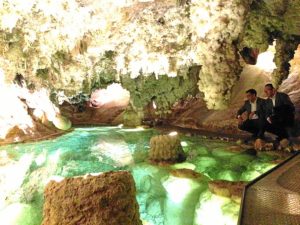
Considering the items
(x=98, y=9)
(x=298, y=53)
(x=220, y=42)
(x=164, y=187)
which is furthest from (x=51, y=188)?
(x=298, y=53)

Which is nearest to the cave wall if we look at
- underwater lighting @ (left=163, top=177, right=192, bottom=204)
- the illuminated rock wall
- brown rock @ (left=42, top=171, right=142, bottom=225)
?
the illuminated rock wall

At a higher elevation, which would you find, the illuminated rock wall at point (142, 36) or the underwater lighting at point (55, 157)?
the illuminated rock wall at point (142, 36)

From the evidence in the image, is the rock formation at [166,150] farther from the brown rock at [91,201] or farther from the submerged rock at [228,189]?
the brown rock at [91,201]

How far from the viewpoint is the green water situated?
16.0ft

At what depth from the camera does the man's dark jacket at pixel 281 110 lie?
625 centimetres

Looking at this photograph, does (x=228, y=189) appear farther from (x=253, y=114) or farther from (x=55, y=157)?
(x=55, y=157)

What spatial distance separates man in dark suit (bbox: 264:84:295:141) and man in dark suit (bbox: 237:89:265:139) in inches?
5.7

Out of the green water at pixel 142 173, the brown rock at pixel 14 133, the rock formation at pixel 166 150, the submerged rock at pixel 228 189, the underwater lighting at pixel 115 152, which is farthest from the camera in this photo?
the brown rock at pixel 14 133

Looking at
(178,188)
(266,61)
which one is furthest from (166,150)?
(266,61)

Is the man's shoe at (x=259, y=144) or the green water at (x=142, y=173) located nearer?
the green water at (x=142, y=173)

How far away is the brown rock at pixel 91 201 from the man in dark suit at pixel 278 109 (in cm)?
420

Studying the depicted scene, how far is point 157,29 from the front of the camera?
A: 7.07 m

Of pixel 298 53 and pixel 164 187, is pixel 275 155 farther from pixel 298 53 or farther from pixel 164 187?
pixel 298 53

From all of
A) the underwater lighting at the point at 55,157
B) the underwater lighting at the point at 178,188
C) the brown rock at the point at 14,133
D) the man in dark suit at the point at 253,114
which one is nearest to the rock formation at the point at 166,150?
the underwater lighting at the point at 178,188
